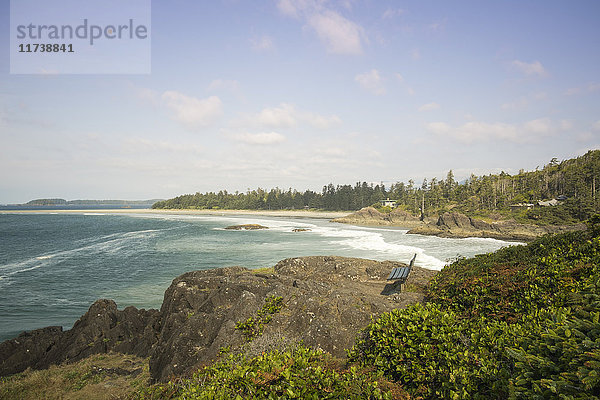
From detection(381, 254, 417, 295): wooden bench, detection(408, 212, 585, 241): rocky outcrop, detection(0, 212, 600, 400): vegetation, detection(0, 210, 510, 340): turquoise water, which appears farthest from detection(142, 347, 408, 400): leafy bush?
detection(408, 212, 585, 241): rocky outcrop

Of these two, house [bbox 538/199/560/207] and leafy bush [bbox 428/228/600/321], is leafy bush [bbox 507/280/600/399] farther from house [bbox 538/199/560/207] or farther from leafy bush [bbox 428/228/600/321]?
house [bbox 538/199/560/207]

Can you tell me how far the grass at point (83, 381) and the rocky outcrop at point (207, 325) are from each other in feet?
2.22

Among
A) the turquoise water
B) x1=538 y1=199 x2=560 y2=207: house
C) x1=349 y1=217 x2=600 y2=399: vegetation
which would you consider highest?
x1=538 y1=199 x2=560 y2=207: house

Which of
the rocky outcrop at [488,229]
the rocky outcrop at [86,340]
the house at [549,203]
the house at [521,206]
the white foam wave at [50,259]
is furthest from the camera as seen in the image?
the house at [521,206]

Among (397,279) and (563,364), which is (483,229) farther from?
(563,364)

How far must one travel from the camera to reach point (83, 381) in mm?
10500

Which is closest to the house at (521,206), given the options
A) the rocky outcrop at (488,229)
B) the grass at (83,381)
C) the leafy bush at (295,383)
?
the rocky outcrop at (488,229)

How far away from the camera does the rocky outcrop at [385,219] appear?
3378 inches

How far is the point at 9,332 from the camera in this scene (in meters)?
15.6

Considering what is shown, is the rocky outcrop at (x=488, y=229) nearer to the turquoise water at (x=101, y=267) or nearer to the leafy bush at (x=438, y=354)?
the turquoise water at (x=101, y=267)

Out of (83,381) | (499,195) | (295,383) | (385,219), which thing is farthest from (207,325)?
(499,195)

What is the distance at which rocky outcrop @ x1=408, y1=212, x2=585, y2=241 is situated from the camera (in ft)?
180

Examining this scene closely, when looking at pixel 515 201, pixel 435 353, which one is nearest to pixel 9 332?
pixel 435 353

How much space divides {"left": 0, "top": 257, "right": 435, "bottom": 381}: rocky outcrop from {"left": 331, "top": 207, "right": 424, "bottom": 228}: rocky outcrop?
7166 centimetres
